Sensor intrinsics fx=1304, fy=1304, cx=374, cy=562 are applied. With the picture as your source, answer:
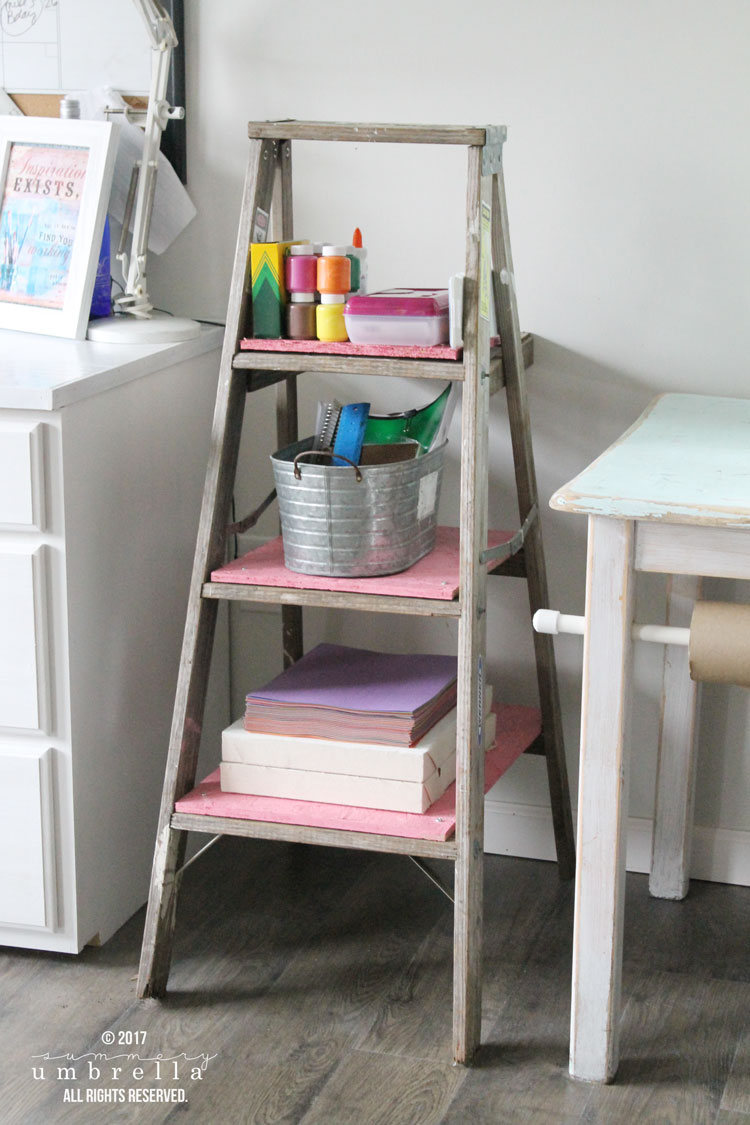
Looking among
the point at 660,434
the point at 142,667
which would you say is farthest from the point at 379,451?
the point at 142,667

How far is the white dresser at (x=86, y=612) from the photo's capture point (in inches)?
67.1

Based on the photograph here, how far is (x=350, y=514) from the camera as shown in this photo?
5.45 feet

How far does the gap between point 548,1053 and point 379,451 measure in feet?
2.71

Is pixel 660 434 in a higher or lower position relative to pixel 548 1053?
higher

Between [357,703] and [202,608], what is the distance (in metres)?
0.25

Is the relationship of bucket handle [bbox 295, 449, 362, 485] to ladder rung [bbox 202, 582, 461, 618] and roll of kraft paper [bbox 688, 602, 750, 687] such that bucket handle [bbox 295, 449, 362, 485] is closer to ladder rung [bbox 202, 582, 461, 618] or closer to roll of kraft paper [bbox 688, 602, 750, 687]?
ladder rung [bbox 202, 582, 461, 618]

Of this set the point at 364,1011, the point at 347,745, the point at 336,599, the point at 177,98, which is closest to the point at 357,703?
the point at 347,745

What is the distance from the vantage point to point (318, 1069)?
5.41ft

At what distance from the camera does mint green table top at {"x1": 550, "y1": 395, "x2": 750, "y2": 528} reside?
139 centimetres

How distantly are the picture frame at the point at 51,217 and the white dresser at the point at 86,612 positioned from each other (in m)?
0.05

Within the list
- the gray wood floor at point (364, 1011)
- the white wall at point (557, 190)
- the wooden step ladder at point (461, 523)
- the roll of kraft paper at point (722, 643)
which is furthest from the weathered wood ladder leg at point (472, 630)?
the white wall at point (557, 190)

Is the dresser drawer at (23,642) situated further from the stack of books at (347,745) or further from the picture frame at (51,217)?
the picture frame at (51,217)

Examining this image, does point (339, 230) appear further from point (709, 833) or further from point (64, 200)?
point (709, 833)

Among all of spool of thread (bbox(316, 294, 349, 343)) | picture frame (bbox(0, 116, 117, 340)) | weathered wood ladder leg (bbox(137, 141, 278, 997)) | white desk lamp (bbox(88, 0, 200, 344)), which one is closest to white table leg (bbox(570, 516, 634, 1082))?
spool of thread (bbox(316, 294, 349, 343))
